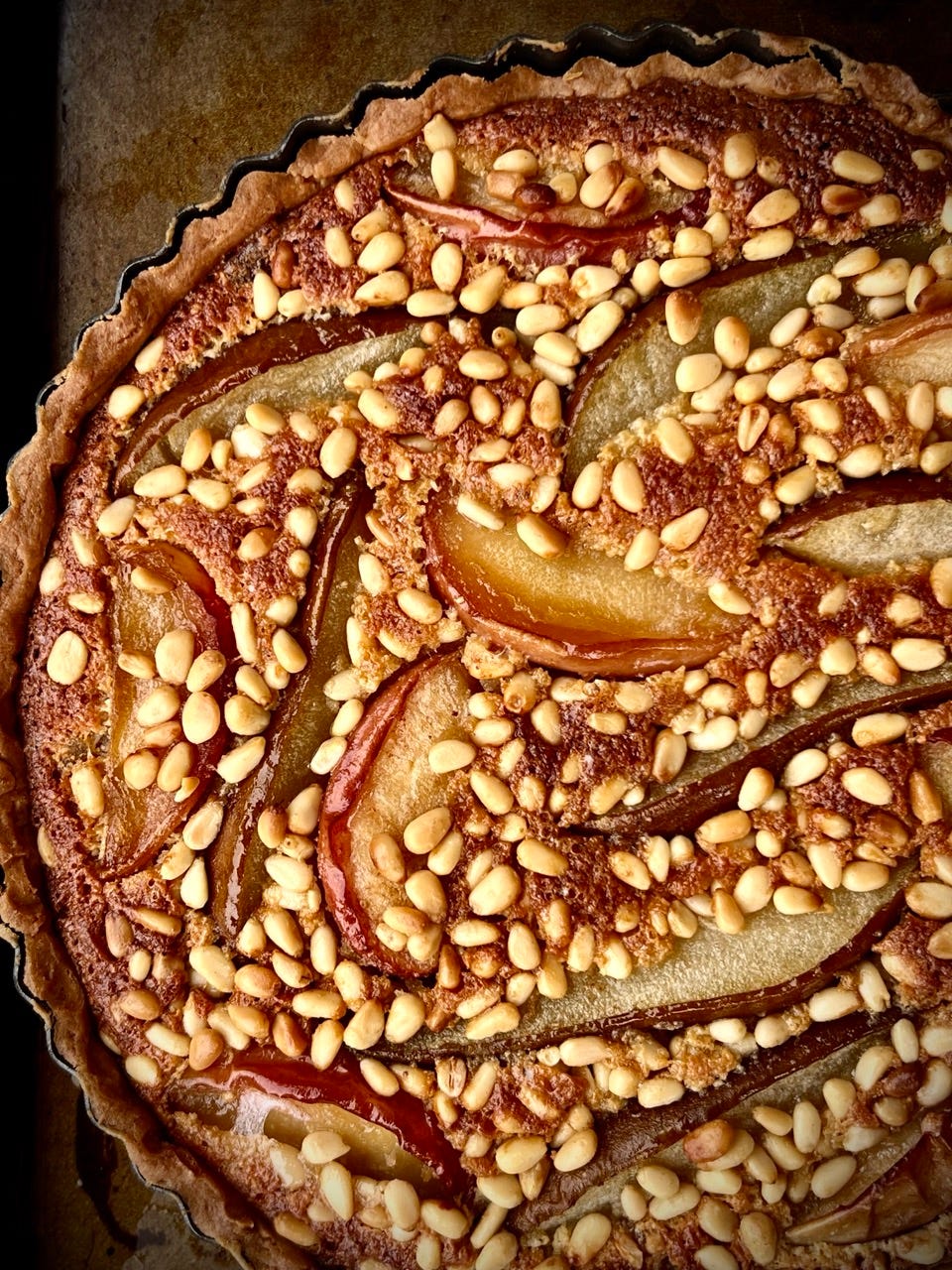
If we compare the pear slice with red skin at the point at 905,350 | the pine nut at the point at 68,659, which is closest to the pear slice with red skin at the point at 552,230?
the pear slice with red skin at the point at 905,350

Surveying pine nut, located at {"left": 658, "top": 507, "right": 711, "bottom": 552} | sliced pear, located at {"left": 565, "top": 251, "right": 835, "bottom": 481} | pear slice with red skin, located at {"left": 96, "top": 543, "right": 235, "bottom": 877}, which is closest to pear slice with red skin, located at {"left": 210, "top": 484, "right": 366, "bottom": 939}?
pear slice with red skin, located at {"left": 96, "top": 543, "right": 235, "bottom": 877}

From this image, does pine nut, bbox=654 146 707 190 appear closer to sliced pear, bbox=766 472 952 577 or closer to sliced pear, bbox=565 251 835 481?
sliced pear, bbox=565 251 835 481

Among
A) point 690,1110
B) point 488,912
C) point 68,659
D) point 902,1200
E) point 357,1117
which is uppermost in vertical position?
point 68,659

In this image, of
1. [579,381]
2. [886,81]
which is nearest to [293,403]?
[579,381]

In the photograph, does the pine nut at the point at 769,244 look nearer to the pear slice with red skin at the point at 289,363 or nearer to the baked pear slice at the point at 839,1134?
the pear slice with red skin at the point at 289,363

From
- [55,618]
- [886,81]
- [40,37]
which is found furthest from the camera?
[40,37]

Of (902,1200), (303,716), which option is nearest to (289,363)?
(303,716)

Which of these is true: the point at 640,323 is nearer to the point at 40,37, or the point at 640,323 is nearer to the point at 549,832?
the point at 549,832

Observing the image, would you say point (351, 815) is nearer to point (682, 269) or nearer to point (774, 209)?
point (682, 269)
